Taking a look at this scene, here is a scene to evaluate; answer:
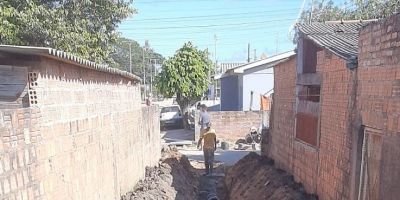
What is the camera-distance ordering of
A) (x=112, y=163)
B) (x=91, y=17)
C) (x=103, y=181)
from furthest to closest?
(x=91, y=17) < (x=112, y=163) < (x=103, y=181)

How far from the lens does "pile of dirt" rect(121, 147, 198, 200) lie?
8.71 m

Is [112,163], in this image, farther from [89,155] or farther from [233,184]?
[233,184]

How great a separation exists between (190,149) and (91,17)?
32.6ft

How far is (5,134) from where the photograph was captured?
12.5 ft

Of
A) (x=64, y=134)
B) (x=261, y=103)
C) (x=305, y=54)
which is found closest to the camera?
(x=64, y=134)

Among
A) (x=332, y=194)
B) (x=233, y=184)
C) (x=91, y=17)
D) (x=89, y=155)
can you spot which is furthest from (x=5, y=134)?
(x=91, y=17)

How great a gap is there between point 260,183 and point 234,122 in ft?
40.1

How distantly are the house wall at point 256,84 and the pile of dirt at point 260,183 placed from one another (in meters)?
11.7

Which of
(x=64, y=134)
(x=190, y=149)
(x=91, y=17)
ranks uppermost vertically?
(x=91, y=17)

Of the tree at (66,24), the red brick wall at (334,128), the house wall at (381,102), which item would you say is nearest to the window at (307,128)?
the red brick wall at (334,128)

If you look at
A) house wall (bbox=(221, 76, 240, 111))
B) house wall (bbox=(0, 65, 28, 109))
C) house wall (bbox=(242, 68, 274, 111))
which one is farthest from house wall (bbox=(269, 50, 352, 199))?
house wall (bbox=(221, 76, 240, 111))

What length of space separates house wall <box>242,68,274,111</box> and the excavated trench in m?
9.84

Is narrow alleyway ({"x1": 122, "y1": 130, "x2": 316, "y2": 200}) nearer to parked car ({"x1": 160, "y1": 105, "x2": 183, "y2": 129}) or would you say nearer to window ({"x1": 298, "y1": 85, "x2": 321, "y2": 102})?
window ({"x1": 298, "y1": 85, "x2": 321, "y2": 102})

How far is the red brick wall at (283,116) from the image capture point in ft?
30.6
